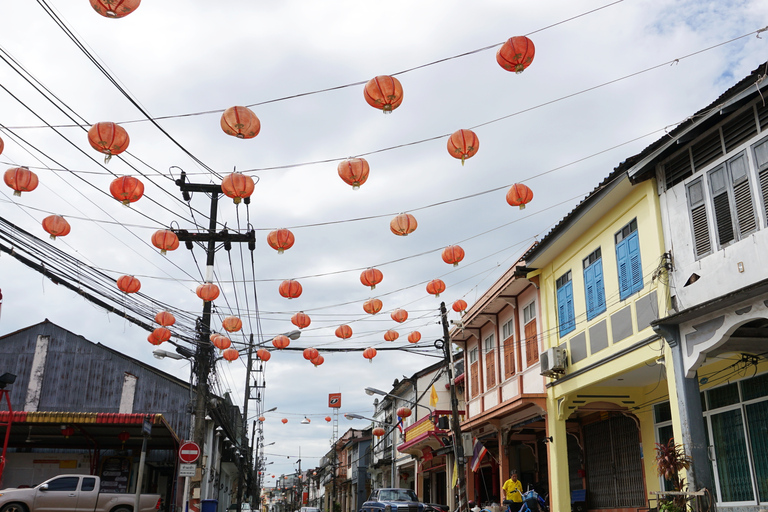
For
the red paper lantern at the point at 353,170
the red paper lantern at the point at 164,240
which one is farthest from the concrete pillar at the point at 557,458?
the red paper lantern at the point at 164,240

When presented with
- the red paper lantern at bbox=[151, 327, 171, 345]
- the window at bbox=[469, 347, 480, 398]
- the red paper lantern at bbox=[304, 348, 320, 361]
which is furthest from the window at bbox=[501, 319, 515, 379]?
the red paper lantern at bbox=[151, 327, 171, 345]

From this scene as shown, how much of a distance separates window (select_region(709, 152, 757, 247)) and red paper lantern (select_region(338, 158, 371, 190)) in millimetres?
6473

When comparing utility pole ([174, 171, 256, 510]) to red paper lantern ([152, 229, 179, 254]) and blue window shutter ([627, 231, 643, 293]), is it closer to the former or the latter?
red paper lantern ([152, 229, 179, 254])

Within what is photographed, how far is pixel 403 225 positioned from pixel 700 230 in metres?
6.25

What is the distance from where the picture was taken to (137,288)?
16.0m

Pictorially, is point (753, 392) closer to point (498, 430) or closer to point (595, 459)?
point (595, 459)

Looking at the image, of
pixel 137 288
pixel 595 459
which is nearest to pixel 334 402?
pixel 595 459

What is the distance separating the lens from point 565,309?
17812 millimetres

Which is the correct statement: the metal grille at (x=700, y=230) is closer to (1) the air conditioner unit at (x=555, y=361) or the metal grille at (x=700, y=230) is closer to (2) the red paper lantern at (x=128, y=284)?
(1) the air conditioner unit at (x=555, y=361)

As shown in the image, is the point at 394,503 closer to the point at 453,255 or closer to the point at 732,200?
the point at 453,255

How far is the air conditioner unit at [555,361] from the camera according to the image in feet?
56.1

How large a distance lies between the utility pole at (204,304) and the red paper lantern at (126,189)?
20.9 feet

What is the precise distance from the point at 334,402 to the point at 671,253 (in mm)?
35022

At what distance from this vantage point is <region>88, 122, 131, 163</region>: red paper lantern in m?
10.7
